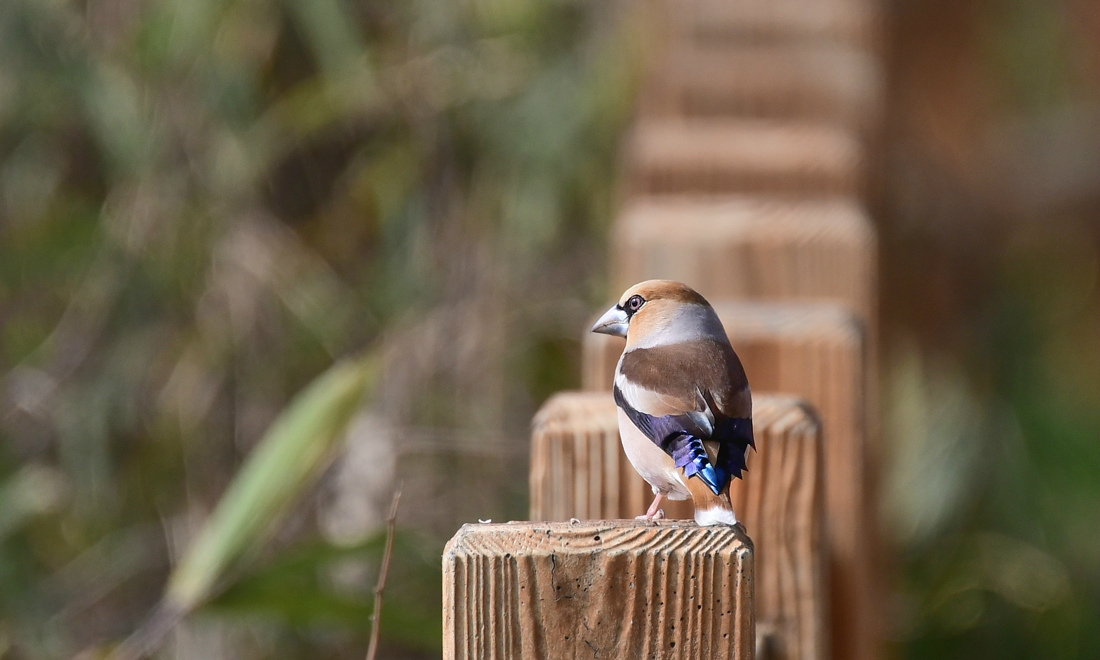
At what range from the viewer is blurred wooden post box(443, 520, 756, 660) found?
0.59m

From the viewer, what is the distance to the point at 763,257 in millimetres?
1388

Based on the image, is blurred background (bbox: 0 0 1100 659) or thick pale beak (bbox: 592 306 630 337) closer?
thick pale beak (bbox: 592 306 630 337)

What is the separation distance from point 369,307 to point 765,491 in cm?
196

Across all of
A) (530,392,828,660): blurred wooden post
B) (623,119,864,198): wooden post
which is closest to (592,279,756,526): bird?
(530,392,828,660): blurred wooden post

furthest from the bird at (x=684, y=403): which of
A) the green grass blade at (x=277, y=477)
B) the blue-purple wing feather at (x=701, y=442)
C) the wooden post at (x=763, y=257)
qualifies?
the green grass blade at (x=277, y=477)

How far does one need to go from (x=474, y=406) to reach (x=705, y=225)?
1.30 meters

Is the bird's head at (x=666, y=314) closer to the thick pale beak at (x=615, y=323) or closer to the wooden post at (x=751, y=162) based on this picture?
the thick pale beak at (x=615, y=323)

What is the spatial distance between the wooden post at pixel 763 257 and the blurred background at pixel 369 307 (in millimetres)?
829

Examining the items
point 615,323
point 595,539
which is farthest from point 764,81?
point 595,539

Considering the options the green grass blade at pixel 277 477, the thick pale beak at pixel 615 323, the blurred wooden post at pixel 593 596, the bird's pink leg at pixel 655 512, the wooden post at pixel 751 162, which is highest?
the wooden post at pixel 751 162

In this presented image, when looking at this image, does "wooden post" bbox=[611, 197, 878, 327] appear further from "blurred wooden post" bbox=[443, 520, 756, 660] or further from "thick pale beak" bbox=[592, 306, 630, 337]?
"blurred wooden post" bbox=[443, 520, 756, 660]

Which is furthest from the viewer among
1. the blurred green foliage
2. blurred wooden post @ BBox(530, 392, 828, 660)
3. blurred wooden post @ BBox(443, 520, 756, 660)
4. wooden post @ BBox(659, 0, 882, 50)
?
the blurred green foliage

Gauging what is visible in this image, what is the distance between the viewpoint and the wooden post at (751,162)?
5.86ft

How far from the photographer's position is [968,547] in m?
2.80
